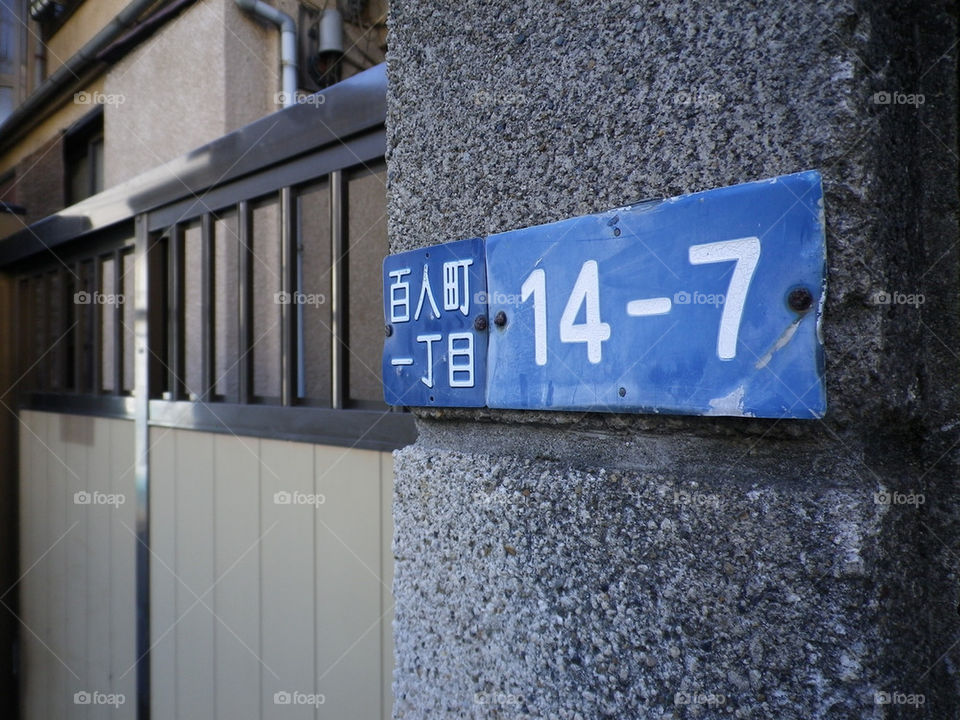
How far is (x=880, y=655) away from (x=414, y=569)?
0.64m

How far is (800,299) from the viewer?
745 mm

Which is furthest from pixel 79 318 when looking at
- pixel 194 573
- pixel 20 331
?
pixel 194 573

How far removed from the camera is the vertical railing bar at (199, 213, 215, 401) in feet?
8.21

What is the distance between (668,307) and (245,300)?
5.85 feet

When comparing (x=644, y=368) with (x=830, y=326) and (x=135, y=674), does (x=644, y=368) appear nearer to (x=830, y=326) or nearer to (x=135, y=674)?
(x=830, y=326)

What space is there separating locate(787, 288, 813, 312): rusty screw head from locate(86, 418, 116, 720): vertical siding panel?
10.2 ft

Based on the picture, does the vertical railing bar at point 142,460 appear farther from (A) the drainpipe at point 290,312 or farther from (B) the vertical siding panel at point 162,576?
(A) the drainpipe at point 290,312

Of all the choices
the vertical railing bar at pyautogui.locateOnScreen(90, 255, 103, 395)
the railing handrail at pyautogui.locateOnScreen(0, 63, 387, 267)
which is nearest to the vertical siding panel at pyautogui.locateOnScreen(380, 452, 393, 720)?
the railing handrail at pyautogui.locateOnScreen(0, 63, 387, 267)

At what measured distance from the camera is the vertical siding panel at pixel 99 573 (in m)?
3.20

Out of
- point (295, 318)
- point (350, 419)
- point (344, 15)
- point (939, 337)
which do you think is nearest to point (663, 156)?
point (939, 337)

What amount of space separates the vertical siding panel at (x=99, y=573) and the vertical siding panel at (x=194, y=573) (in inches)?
30.4

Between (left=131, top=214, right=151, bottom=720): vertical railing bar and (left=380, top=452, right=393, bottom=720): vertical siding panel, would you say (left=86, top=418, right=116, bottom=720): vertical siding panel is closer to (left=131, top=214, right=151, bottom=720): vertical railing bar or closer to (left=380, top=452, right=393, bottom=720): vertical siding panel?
(left=131, top=214, right=151, bottom=720): vertical railing bar

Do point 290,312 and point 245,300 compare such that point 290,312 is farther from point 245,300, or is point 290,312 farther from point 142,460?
point 142,460

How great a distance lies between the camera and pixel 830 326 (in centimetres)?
74
